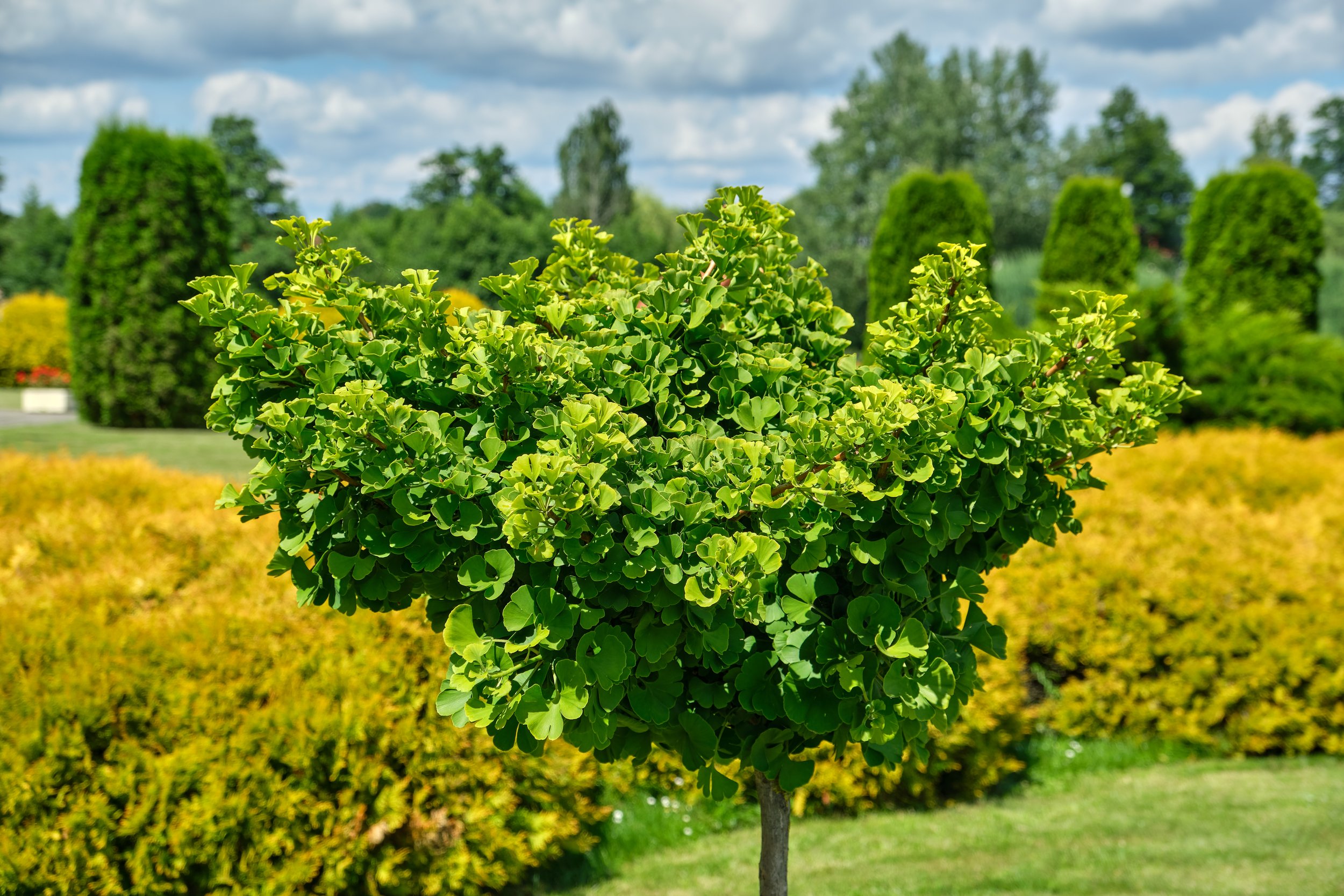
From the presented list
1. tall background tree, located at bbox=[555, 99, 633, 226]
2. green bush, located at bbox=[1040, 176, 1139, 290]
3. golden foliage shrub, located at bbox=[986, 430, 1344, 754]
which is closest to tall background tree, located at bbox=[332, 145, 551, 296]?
tall background tree, located at bbox=[555, 99, 633, 226]

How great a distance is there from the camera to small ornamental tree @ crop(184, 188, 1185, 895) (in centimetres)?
165

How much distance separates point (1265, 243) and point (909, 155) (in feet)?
96.5

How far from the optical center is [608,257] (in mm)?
2617

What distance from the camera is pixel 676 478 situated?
173cm

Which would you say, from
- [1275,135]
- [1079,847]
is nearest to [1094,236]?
[1079,847]

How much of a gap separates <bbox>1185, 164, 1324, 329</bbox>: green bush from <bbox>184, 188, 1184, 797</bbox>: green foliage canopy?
13.9m

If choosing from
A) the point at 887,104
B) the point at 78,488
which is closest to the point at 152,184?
the point at 78,488

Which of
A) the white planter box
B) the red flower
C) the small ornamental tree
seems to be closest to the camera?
the small ornamental tree

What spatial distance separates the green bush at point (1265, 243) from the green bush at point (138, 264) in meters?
13.6

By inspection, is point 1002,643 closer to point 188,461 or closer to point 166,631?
point 166,631

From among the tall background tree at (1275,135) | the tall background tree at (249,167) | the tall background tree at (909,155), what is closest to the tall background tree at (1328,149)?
the tall background tree at (1275,135)

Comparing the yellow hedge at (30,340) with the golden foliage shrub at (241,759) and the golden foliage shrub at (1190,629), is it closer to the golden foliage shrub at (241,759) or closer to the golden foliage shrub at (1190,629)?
the golden foliage shrub at (241,759)

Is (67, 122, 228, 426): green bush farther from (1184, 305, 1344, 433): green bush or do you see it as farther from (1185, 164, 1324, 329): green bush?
(1185, 164, 1324, 329): green bush

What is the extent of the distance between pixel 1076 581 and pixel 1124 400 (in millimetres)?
4438
